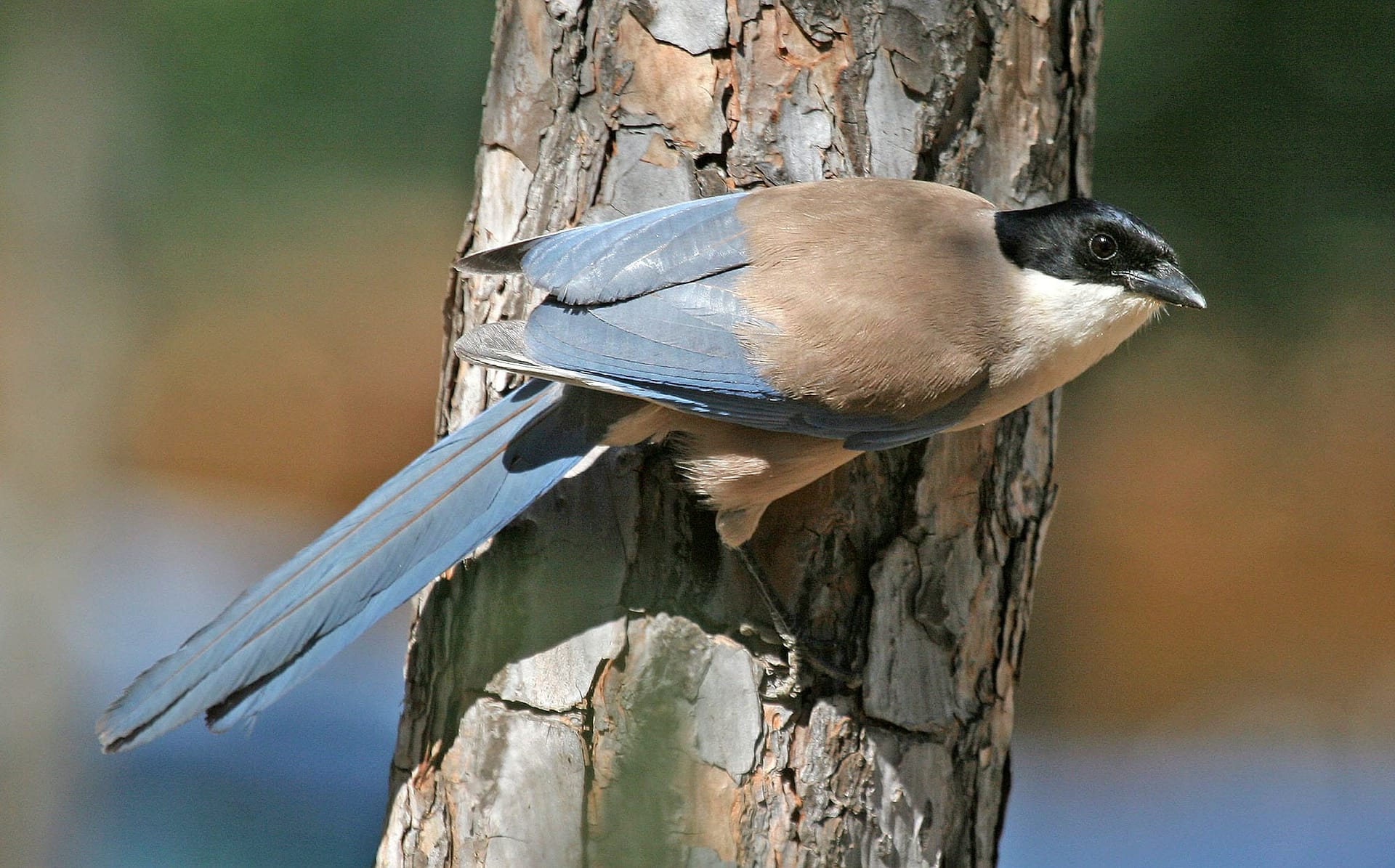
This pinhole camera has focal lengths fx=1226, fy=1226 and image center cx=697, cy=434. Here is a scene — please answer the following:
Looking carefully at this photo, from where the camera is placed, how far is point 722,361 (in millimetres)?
2129

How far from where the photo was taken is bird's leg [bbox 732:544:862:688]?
7.02ft

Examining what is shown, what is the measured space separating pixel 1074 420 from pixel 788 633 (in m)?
3.30

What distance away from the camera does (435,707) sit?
222 cm

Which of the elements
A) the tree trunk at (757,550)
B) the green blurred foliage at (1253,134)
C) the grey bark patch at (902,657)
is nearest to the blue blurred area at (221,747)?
the tree trunk at (757,550)

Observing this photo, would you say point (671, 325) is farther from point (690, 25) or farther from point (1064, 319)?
point (1064, 319)

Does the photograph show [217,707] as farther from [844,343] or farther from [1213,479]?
[1213,479]

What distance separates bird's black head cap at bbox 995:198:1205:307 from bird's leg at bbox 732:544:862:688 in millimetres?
737

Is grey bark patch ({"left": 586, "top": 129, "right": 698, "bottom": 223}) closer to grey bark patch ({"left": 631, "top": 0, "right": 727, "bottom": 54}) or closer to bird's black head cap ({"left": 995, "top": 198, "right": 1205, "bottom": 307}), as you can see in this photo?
grey bark patch ({"left": 631, "top": 0, "right": 727, "bottom": 54})

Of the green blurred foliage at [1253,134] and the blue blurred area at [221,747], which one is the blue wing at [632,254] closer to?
the blue blurred area at [221,747]

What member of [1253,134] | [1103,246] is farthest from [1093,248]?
[1253,134]

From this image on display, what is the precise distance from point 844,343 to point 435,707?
983 millimetres

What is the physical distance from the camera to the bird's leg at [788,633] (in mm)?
2139

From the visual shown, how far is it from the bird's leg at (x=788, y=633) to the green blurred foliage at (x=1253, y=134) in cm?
271

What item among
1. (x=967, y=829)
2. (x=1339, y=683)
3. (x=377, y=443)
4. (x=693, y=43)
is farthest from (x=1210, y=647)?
(x=693, y=43)
